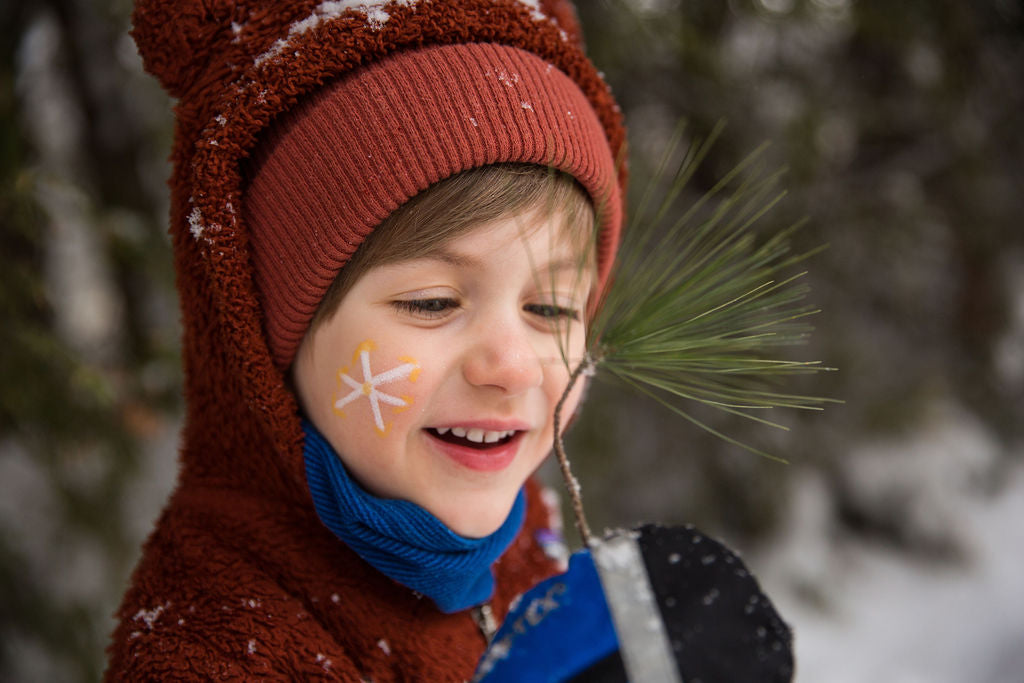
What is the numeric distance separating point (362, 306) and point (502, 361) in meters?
0.20

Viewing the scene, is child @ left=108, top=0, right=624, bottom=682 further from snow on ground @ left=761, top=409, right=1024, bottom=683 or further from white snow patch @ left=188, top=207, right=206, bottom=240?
snow on ground @ left=761, top=409, right=1024, bottom=683

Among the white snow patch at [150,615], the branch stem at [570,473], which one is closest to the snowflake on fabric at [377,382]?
the branch stem at [570,473]

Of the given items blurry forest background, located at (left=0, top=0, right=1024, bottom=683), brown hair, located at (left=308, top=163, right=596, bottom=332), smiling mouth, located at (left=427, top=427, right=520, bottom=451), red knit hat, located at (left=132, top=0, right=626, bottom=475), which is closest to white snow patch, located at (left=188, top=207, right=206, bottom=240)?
red knit hat, located at (left=132, top=0, right=626, bottom=475)

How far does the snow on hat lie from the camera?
936 millimetres

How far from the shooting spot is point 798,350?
321 cm

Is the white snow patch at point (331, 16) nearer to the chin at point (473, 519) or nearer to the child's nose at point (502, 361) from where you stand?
the child's nose at point (502, 361)

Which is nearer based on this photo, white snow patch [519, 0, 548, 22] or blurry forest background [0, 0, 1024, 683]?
white snow patch [519, 0, 548, 22]

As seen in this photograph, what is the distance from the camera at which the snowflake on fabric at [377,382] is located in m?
0.91

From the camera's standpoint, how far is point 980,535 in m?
3.55

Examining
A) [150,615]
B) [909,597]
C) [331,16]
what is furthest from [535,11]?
[909,597]

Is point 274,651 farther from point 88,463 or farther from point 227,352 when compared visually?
point 88,463

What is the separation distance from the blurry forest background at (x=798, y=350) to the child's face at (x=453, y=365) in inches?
41.4

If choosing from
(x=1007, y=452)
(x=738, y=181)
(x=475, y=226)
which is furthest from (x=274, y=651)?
(x=1007, y=452)

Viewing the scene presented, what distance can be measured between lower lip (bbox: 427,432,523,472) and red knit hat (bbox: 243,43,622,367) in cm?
26
